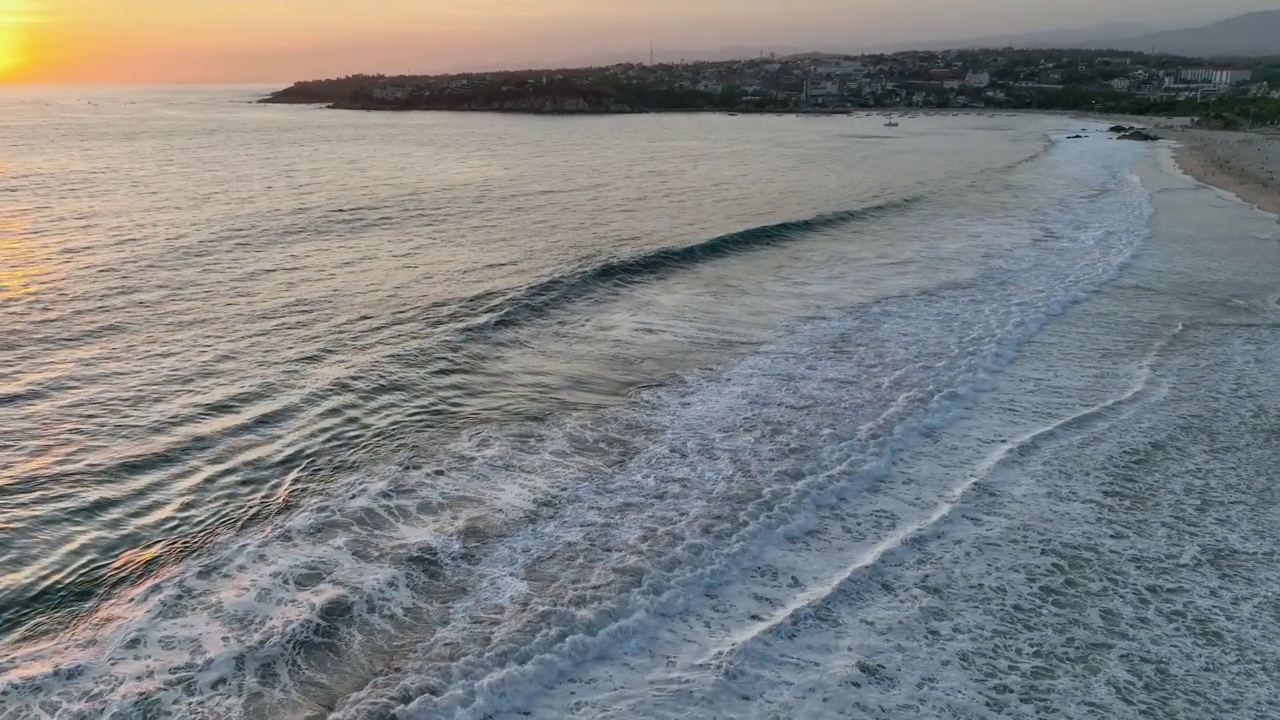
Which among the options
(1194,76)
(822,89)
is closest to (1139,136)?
(822,89)

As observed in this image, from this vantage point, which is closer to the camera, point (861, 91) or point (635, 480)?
point (635, 480)

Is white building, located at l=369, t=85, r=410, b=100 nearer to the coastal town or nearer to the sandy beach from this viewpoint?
the coastal town

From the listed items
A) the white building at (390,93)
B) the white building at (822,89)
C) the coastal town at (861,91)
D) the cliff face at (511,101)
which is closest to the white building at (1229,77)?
the coastal town at (861,91)

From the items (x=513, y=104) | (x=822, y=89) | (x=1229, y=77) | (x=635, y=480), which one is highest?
(x=822, y=89)

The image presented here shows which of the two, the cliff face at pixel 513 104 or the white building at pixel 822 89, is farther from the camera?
the white building at pixel 822 89

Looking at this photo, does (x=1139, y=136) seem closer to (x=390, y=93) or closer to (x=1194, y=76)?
(x=1194, y=76)

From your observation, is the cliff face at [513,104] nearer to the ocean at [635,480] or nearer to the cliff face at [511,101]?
the cliff face at [511,101]
